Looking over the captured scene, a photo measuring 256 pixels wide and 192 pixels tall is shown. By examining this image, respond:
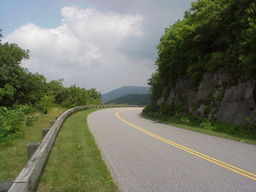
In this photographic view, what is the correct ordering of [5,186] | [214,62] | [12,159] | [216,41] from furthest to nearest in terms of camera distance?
[216,41]
[214,62]
[12,159]
[5,186]

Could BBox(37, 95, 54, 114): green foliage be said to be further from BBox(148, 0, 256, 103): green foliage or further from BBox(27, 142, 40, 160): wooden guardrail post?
BBox(27, 142, 40, 160): wooden guardrail post

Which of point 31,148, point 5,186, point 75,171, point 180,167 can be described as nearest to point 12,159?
point 31,148

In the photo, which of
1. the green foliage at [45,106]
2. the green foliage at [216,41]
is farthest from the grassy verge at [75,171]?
the green foliage at [45,106]

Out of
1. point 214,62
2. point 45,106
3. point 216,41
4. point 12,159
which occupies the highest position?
point 216,41

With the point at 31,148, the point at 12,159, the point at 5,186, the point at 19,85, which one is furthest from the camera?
the point at 19,85

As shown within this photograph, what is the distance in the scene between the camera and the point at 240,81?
15.4 meters

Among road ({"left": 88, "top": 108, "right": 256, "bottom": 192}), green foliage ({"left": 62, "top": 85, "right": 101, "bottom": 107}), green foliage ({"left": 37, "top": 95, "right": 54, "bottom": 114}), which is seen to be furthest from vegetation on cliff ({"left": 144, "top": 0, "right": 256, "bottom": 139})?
green foliage ({"left": 62, "top": 85, "right": 101, "bottom": 107})

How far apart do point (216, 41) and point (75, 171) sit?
54.9 feet

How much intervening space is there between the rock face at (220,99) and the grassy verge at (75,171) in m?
10.5

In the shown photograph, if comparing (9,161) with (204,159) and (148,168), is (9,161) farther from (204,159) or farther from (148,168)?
(204,159)

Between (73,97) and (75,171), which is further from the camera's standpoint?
(73,97)

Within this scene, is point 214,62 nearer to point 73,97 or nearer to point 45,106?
point 45,106

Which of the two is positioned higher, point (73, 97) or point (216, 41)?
point (216, 41)

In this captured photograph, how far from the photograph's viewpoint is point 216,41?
1838 cm
